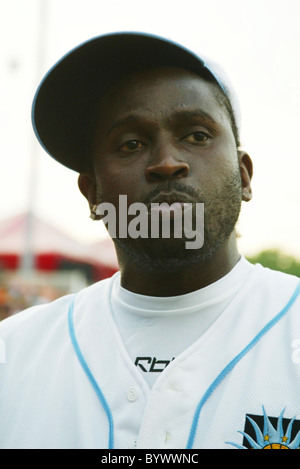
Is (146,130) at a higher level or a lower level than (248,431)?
higher

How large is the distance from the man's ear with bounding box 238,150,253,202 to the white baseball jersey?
1.04 feet

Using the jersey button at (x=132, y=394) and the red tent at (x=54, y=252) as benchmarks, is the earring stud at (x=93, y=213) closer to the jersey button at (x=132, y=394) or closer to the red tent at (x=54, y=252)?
the jersey button at (x=132, y=394)

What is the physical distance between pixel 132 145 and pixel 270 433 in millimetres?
1060

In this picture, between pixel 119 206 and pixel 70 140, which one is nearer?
pixel 119 206

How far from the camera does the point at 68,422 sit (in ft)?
6.11

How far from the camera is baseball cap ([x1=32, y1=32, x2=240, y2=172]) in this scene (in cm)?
209

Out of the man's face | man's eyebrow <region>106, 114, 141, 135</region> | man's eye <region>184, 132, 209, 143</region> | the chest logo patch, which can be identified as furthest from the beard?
the chest logo patch

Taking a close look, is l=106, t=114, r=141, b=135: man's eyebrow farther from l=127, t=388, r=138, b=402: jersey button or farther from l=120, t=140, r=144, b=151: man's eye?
l=127, t=388, r=138, b=402: jersey button

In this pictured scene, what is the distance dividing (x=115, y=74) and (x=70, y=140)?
1.30 ft

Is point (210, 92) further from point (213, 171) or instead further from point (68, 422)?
point (68, 422)

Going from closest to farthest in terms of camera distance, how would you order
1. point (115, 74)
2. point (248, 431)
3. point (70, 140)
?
point (248, 431), point (115, 74), point (70, 140)

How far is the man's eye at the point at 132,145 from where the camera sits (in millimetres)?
2039

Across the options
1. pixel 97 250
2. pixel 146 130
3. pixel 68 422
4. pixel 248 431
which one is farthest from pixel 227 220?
pixel 97 250

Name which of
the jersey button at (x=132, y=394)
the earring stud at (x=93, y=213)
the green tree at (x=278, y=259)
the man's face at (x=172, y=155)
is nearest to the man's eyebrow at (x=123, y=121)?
the man's face at (x=172, y=155)
